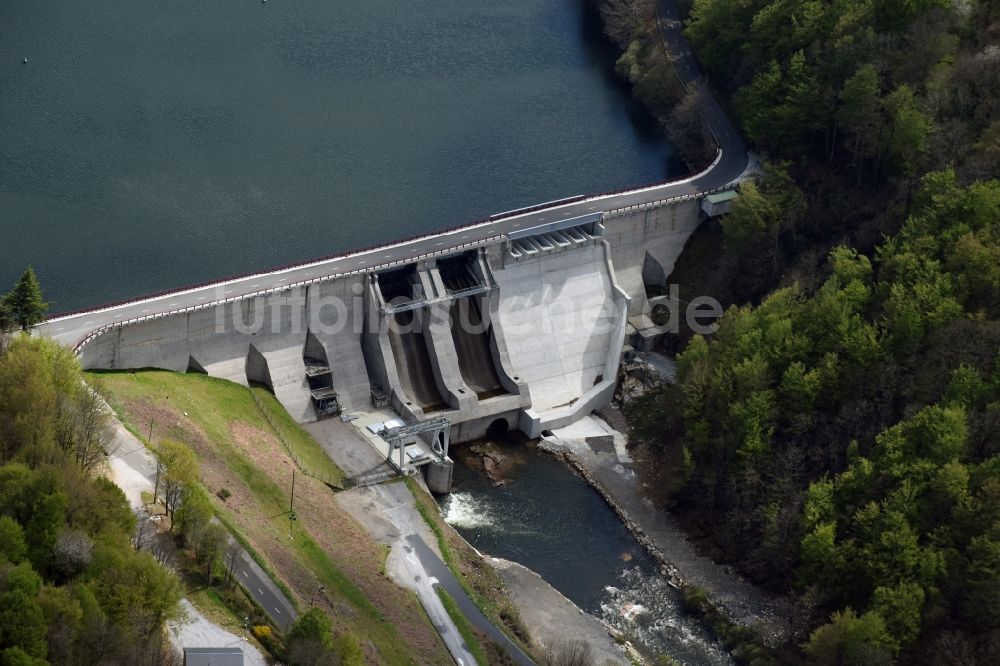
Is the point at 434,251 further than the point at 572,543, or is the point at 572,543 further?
the point at 434,251

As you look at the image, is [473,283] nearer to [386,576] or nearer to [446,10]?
[386,576]

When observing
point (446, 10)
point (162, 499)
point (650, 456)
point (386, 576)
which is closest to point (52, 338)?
point (162, 499)

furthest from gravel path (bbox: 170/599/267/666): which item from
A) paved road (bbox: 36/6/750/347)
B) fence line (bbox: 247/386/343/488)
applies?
paved road (bbox: 36/6/750/347)

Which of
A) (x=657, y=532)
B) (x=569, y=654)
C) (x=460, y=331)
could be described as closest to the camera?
(x=569, y=654)

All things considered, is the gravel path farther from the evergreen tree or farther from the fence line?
the evergreen tree

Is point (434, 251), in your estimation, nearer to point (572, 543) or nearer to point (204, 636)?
point (572, 543)

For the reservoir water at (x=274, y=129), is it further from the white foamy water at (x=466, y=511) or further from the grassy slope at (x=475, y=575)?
the grassy slope at (x=475, y=575)

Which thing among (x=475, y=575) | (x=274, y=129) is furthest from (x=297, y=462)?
(x=274, y=129)
